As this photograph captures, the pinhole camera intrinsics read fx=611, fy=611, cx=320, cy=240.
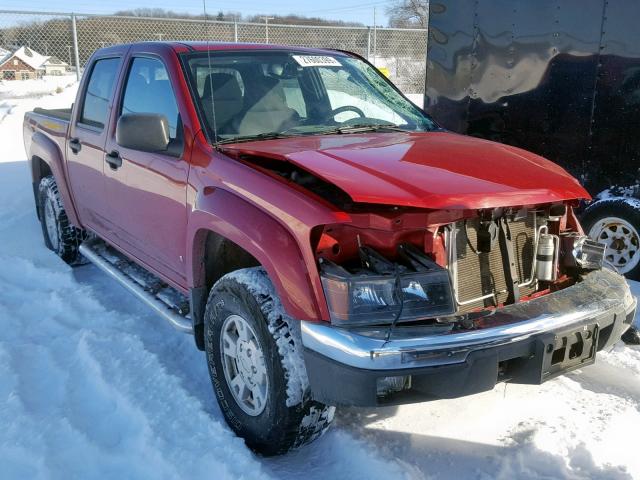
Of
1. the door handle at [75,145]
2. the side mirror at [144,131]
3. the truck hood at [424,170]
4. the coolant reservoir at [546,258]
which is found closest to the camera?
the truck hood at [424,170]

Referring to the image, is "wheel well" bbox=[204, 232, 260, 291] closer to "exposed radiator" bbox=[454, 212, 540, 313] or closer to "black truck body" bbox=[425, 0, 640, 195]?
"exposed radiator" bbox=[454, 212, 540, 313]

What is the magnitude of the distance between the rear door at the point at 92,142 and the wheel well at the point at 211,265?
4.82 ft

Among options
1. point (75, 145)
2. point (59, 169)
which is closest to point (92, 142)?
point (75, 145)

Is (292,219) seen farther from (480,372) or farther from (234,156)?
(480,372)

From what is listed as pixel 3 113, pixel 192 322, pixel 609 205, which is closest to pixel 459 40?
pixel 609 205

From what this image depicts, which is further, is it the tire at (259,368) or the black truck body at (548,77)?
the black truck body at (548,77)

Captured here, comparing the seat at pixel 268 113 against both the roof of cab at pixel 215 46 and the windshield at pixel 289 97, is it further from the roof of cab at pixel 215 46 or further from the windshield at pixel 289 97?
the roof of cab at pixel 215 46

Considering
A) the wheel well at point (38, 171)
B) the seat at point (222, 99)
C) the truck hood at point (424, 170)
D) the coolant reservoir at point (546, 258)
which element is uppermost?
the seat at point (222, 99)

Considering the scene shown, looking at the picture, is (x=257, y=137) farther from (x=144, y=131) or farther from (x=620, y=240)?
(x=620, y=240)

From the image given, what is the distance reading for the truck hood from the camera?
246 cm

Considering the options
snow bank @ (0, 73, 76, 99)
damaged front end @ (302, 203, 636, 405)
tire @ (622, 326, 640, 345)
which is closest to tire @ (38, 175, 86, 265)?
damaged front end @ (302, 203, 636, 405)

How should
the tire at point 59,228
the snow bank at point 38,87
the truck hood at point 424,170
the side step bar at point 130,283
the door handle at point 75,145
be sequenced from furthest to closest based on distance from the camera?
→ 1. the snow bank at point 38,87
2. the tire at point 59,228
3. the door handle at point 75,145
4. the side step bar at point 130,283
5. the truck hood at point 424,170

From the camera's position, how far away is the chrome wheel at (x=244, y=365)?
9.17 feet

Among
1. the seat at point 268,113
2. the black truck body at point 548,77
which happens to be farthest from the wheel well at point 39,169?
the black truck body at point 548,77
